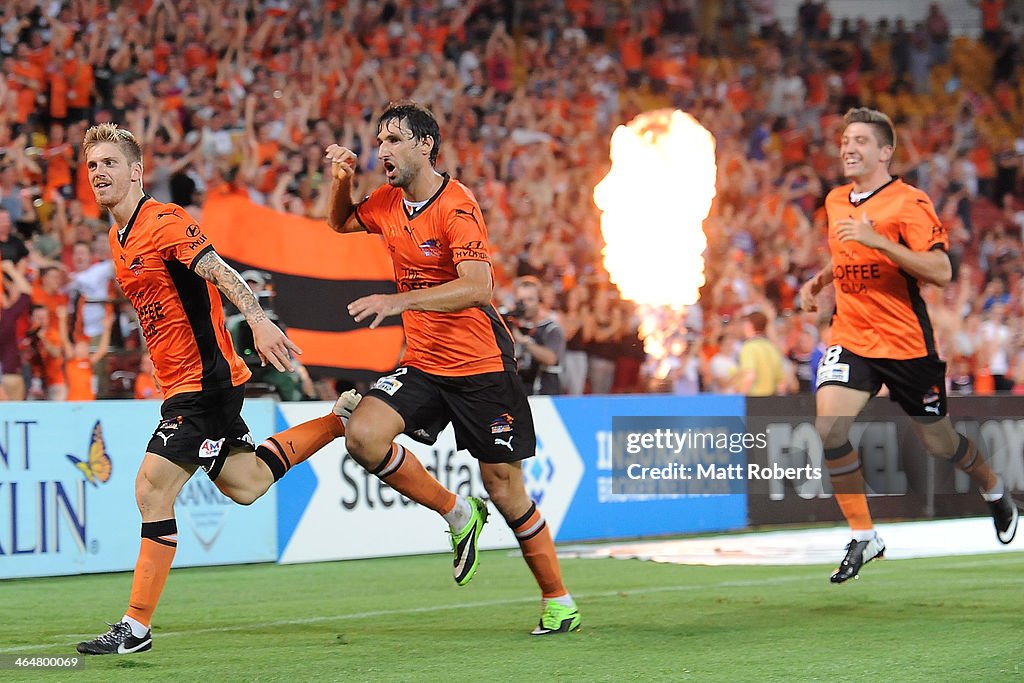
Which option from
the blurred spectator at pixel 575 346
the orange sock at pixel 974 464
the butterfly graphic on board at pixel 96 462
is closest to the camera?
the orange sock at pixel 974 464

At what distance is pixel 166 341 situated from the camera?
6855 millimetres

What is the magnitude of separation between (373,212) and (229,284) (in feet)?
3.37

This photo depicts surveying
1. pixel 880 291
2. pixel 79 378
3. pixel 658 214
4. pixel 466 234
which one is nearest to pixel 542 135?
pixel 658 214

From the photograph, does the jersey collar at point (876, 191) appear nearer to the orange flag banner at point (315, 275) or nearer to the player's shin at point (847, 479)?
the player's shin at point (847, 479)

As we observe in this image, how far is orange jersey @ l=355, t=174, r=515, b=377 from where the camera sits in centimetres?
695

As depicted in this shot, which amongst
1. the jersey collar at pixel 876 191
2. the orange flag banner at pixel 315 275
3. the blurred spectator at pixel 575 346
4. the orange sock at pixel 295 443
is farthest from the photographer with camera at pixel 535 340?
the orange sock at pixel 295 443

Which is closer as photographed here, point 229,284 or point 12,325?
point 229,284

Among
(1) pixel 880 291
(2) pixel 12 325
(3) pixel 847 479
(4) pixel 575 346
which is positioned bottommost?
(3) pixel 847 479

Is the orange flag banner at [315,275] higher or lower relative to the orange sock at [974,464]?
higher

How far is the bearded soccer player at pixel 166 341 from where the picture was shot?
6605mm

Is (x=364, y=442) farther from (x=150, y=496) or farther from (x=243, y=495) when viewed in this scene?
(x=150, y=496)

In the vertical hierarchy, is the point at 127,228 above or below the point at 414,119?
below

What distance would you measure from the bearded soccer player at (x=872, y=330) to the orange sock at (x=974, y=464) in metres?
0.01

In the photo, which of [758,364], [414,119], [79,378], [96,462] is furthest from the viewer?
[758,364]
